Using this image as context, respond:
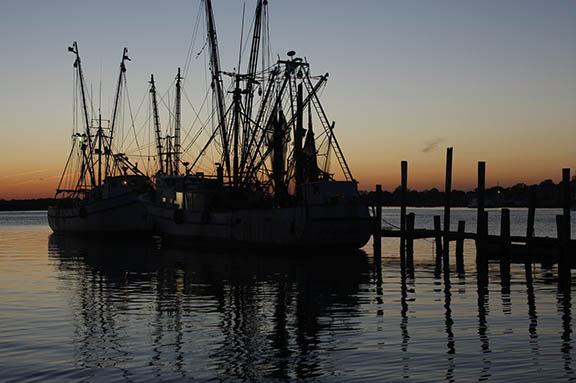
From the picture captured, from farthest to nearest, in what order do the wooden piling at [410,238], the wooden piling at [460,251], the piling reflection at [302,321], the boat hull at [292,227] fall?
the wooden piling at [410,238], the boat hull at [292,227], the wooden piling at [460,251], the piling reflection at [302,321]

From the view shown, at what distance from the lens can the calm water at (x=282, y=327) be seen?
15.4m

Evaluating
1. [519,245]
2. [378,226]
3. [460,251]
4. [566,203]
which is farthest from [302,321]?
[378,226]

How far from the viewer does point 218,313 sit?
79.1 feet

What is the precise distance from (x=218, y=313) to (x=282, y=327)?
3835 millimetres

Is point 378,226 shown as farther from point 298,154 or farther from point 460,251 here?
point 460,251

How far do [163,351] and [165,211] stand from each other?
4843cm

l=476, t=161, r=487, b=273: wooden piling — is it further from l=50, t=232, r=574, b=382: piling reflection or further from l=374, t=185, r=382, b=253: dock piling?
l=374, t=185, r=382, b=253: dock piling

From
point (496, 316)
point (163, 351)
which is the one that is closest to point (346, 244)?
point (496, 316)

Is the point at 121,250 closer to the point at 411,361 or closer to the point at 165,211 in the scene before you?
the point at 165,211

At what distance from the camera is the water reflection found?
16.5 meters

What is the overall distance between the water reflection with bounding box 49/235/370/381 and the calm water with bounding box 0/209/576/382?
0.05 metres

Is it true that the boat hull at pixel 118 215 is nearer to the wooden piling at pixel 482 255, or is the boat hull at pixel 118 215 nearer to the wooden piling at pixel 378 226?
the wooden piling at pixel 378 226

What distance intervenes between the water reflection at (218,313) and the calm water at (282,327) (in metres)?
0.05

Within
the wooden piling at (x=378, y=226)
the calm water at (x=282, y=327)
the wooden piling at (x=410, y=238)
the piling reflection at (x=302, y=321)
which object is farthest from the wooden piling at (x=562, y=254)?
the wooden piling at (x=378, y=226)
